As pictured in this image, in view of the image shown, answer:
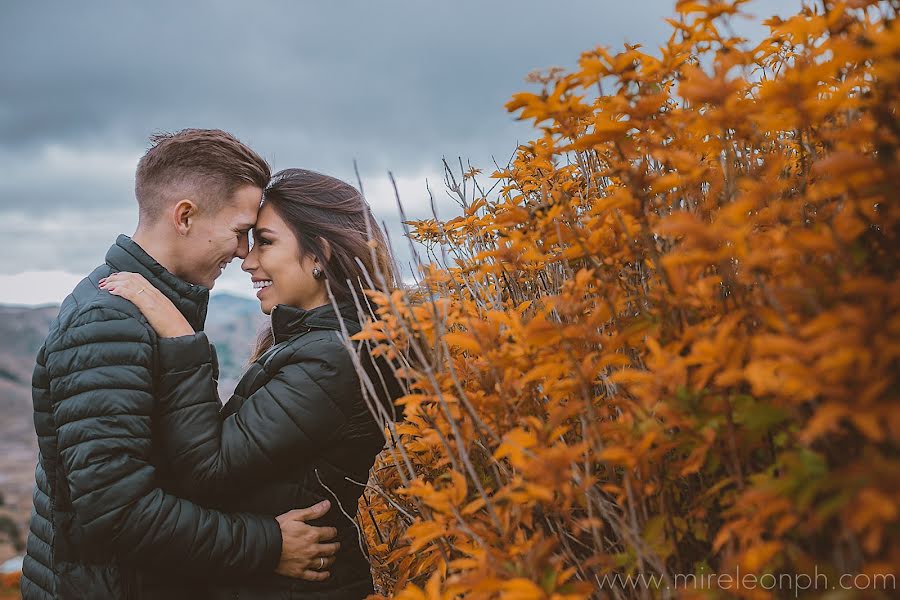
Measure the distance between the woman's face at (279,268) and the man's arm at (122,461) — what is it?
1.68 ft

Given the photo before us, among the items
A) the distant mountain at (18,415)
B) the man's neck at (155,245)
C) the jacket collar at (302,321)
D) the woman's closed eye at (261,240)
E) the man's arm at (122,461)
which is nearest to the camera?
the man's arm at (122,461)

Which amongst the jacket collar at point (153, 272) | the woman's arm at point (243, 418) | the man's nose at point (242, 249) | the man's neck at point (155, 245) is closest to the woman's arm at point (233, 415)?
the woman's arm at point (243, 418)

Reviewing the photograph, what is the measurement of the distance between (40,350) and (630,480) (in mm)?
1732

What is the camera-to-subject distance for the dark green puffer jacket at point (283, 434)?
1655mm

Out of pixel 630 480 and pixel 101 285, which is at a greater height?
pixel 101 285

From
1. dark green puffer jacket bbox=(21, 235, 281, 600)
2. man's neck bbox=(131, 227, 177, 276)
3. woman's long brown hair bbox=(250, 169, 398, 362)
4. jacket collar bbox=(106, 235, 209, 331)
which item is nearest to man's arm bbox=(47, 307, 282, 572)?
dark green puffer jacket bbox=(21, 235, 281, 600)

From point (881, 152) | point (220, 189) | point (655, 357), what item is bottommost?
point (655, 357)

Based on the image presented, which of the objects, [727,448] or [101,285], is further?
[101,285]

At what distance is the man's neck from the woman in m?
0.19

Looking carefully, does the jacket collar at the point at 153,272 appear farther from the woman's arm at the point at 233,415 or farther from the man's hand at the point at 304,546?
the man's hand at the point at 304,546

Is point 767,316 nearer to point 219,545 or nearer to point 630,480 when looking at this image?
point 630,480

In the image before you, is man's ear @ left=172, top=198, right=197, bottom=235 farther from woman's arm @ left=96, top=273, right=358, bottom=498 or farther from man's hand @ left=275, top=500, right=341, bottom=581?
man's hand @ left=275, top=500, right=341, bottom=581

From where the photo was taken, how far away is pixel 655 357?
1030 mm

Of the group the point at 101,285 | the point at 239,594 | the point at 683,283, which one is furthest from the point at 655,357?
the point at 101,285
